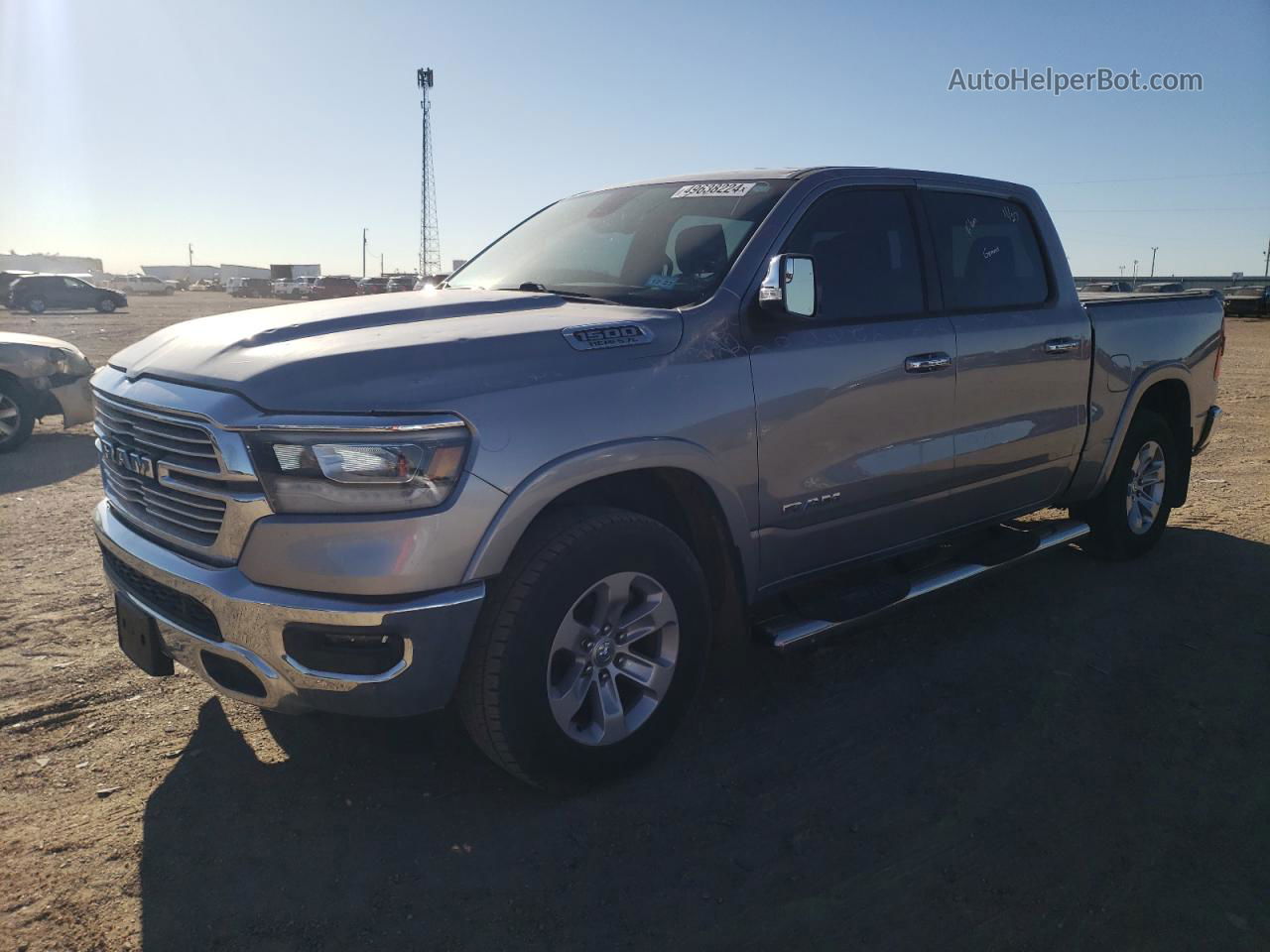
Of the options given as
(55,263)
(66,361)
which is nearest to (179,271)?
(55,263)

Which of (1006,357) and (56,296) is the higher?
(56,296)

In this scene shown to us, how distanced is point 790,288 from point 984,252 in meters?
1.74

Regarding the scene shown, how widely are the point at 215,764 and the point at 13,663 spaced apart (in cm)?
134

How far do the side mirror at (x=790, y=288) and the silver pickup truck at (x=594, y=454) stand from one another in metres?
0.01

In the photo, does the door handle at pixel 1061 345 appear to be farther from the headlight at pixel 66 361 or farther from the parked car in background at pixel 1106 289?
the headlight at pixel 66 361

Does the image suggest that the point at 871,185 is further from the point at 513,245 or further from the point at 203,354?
the point at 203,354

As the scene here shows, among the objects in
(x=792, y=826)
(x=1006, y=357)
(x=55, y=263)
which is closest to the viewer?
(x=792, y=826)

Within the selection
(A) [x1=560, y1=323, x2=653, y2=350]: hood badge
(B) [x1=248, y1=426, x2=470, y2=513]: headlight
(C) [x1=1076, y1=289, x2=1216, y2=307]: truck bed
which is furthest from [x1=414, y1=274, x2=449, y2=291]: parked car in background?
(C) [x1=1076, y1=289, x2=1216, y2=307]: truck bed

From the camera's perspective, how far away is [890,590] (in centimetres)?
383

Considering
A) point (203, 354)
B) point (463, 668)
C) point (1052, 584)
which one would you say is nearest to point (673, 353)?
point (463, 668)

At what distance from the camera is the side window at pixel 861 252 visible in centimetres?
371

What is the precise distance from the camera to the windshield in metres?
3.53

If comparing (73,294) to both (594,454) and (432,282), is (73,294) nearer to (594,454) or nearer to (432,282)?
(432,282)

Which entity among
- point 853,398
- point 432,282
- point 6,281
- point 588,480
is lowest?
point 588,480
